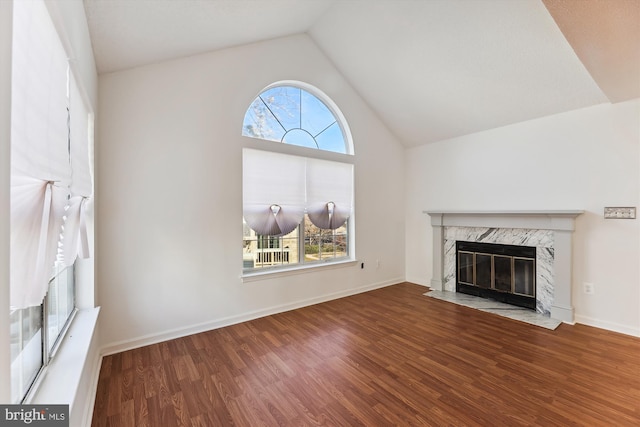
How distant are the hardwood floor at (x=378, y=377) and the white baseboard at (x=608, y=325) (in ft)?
0.32

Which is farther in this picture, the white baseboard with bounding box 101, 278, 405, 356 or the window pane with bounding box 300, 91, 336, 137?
the window pane with bounding box 300, 91, 336, 137

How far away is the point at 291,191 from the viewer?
3678 millimetres

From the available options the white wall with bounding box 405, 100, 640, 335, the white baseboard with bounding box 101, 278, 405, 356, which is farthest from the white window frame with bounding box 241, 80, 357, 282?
the white wall with bounding box 405, 100, 640, 335

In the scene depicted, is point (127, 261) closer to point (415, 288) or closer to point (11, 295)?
point (11, 295)

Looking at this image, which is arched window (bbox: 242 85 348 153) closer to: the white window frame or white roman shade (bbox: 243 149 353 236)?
the white window frame

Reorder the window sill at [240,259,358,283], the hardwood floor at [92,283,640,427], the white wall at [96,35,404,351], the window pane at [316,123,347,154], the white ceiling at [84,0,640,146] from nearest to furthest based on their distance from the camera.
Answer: the hardwood floor at [92,283,640,427], the white ceiling at [84,0,640,146], the white wall at [96,35,404,351], the window sill at [240,259,358,283], the window pane at [316,123,347,154]

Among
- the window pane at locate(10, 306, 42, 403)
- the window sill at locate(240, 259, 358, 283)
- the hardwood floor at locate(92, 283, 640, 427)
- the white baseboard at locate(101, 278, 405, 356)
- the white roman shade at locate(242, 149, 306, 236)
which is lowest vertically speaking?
the hardwood floor at locate(92, 283, 640, 427)

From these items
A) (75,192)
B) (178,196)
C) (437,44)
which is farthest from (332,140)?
(75,192)

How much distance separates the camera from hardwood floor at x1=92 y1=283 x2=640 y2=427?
174 cm

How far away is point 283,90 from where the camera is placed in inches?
148

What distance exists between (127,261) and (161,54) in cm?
200

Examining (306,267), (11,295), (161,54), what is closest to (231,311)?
(306,267)

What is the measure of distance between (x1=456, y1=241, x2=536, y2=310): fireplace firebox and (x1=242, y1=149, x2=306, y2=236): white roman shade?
8.74 ft

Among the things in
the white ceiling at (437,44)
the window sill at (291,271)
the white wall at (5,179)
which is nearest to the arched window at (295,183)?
the window sill at (291,271)
